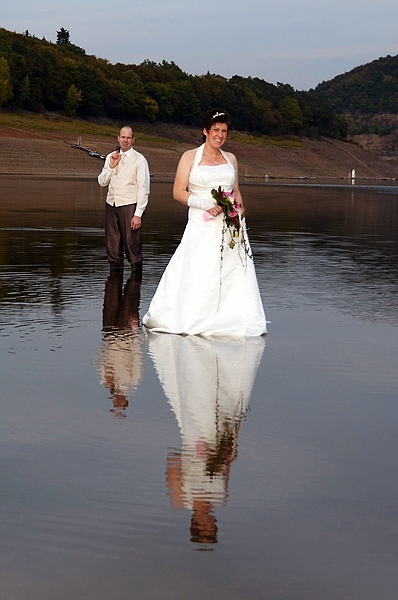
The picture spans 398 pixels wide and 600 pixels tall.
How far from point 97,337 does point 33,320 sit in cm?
102

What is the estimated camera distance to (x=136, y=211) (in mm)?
14250

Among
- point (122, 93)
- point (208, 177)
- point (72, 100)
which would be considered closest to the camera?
point (208, 177)

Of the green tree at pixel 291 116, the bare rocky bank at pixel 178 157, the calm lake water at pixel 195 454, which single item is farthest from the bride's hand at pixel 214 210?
the green tree at pixel 291 116

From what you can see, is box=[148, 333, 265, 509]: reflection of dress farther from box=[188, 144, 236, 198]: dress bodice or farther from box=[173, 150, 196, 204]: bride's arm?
box=[188, 144, 236, 198]: dress bodice

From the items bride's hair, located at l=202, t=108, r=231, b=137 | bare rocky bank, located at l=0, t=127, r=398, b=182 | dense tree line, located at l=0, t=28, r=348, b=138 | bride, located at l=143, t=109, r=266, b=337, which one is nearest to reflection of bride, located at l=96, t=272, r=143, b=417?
bride, located at l=143, t=109, r=266, b=337

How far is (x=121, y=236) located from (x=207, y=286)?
5111 mm

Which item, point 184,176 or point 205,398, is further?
point 184,176

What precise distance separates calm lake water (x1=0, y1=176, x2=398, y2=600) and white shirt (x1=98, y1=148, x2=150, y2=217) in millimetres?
2749

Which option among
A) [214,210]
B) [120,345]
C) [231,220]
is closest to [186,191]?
[214,210]

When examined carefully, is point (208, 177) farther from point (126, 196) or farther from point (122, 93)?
point (122, 93)

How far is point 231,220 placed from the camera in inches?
393

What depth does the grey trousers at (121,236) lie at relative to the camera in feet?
47.4

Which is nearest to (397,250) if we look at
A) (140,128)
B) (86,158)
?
(86,158)

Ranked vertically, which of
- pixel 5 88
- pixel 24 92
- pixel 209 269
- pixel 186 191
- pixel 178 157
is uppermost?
pixel 5 88
